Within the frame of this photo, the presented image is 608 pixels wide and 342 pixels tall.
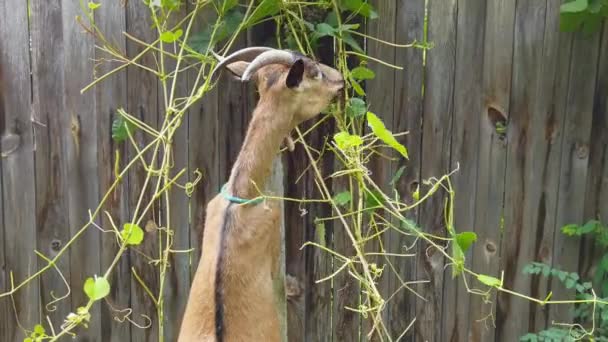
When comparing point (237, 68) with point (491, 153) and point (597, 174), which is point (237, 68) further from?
point (597, 174)

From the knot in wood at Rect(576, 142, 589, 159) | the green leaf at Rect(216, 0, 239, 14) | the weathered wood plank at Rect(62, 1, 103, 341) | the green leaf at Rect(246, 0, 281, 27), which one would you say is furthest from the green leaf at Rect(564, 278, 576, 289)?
the weathered wood plank at Rect(62, 1, 103, 341)

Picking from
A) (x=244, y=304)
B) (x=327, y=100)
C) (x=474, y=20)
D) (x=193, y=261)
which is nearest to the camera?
(x=244, y=304)

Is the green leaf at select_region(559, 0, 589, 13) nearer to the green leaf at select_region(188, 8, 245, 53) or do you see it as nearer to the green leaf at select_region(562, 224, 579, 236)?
the green leaf at select_region(562, 224, 579, 236)

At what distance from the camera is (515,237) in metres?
2.96

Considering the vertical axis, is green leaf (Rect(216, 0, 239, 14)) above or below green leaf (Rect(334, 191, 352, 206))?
above

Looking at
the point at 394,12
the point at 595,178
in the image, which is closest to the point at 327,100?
the point at 394,12

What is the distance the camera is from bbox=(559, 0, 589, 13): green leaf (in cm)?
259

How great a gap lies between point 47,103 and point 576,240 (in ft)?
7.54

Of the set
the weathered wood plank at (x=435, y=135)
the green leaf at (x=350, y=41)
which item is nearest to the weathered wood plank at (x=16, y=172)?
the green leaf at (x=350, y=41)

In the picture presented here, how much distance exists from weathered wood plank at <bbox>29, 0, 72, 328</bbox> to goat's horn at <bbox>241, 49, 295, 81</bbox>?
4.37 feet

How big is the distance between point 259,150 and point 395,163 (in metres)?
1.06

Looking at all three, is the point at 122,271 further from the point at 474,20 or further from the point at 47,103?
the point at 474,20

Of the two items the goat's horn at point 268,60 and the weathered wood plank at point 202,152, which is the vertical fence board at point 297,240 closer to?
the weathered wood plank at point 202,152

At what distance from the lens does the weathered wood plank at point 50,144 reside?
2906 mm
